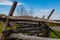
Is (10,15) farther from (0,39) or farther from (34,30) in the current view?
(34,30)

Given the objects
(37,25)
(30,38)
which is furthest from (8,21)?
(37,25)

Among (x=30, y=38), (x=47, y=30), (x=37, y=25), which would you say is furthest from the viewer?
(x=37, y=25)

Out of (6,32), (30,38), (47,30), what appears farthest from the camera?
(47,30)

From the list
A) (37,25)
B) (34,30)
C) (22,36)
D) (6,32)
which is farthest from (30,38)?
(37,25)

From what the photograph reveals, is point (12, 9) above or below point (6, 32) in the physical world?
above

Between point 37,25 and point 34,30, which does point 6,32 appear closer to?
point 34,30

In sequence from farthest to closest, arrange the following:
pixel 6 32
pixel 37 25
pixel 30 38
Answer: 1. pixel 37 25
2. pixel 6 32
3. pixel 30 38

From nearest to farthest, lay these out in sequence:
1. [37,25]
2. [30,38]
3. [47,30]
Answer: [30,38], [47,30], [37,25]

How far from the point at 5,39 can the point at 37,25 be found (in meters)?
3.45

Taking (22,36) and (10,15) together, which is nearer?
(22,36)

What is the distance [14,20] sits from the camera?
6.82m

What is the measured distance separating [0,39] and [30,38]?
1.08m

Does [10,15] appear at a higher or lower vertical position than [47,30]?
higher

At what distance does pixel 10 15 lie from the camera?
22.9ft
